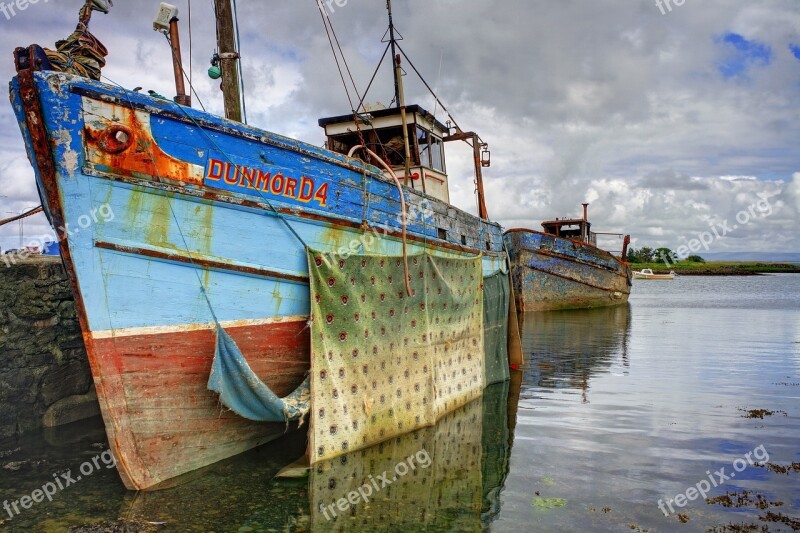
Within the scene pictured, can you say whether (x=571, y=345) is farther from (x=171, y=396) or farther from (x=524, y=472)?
(x=171, y=396)

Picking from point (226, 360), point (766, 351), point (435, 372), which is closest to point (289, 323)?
point (226, 360)

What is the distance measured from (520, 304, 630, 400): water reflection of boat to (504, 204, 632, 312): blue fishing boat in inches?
29.1

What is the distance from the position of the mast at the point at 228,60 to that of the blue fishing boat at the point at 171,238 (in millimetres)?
1344

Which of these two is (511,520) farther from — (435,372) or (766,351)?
(766,351)

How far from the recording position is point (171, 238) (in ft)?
15.6

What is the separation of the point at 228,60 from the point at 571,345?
10.4 m

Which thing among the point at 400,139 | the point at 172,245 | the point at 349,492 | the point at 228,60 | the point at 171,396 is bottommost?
the point at 349,492

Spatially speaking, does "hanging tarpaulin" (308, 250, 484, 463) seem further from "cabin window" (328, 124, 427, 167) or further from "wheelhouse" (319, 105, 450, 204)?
"cabin window" (328, 124, 427, 167)

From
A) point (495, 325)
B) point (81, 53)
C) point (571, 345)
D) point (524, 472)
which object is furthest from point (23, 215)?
point (571, 345)

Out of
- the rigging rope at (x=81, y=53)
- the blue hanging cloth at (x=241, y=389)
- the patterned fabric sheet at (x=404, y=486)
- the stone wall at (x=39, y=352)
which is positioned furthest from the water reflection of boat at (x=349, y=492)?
the rigging rope at (x=81, y=53)

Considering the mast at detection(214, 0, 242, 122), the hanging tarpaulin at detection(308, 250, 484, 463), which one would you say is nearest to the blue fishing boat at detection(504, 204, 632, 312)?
the hanging tarpaulin at detection(308, 250, 484, 463)

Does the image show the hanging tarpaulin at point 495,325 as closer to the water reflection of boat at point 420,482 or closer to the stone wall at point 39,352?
the water reflection of boat at point 420,482

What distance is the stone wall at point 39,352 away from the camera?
6.32 metres

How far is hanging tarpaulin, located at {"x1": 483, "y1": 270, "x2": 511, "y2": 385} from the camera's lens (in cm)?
906
